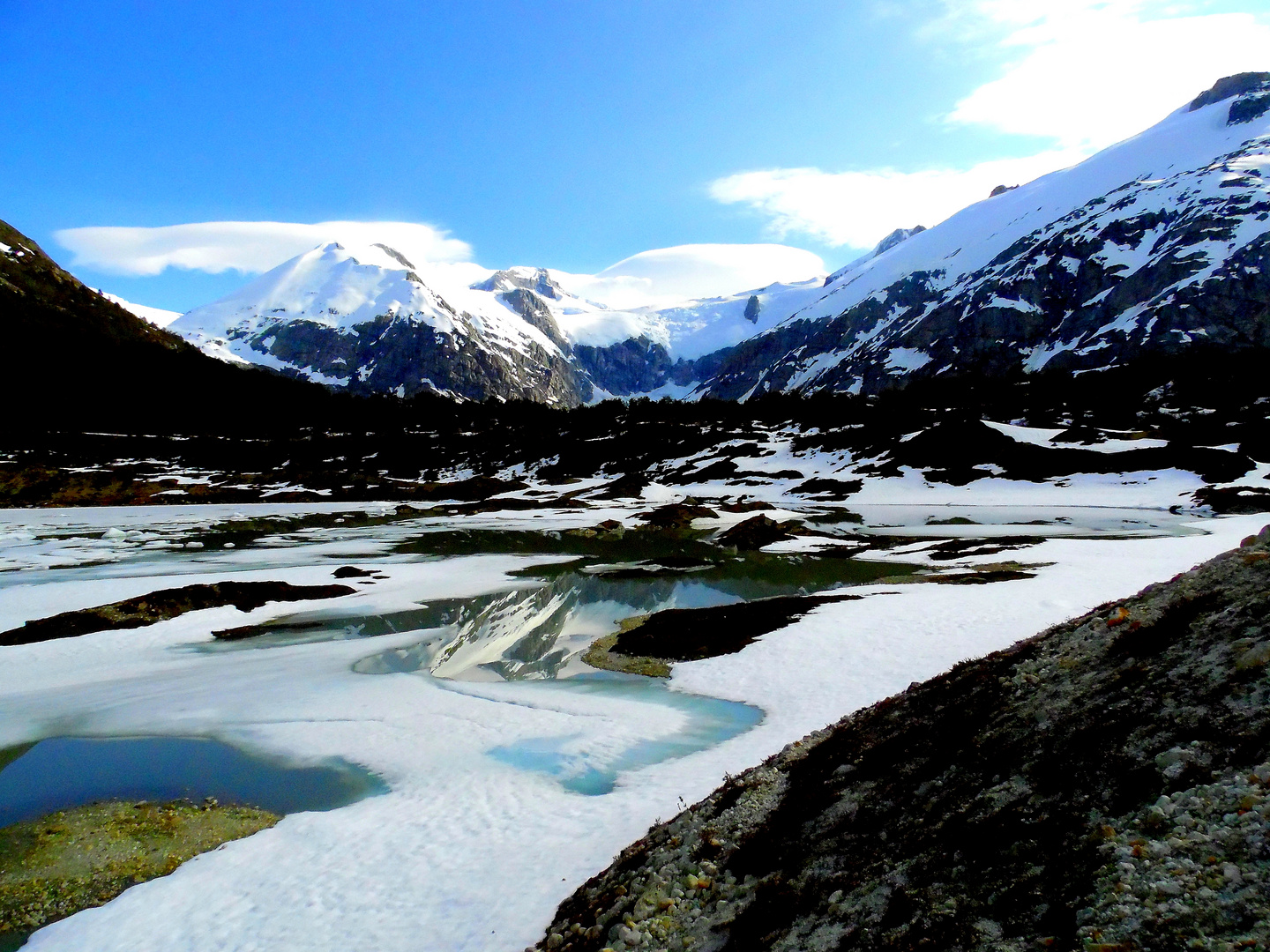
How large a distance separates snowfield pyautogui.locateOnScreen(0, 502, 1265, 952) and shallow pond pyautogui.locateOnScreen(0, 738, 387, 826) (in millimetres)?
517

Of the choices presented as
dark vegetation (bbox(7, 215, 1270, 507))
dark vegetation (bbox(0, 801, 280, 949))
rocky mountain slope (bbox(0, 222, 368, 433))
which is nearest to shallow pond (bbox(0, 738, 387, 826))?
dark vegetation (bbox(0, 801, 280, 949))

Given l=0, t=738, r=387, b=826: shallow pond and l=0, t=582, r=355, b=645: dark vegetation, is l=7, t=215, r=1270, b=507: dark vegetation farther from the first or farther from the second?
l=0, t=738, r=387, b=826: shallow pond

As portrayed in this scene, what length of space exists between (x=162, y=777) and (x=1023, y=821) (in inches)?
558

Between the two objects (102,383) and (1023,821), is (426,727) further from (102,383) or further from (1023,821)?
(102,383)

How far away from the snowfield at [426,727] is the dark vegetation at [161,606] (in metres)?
1.10

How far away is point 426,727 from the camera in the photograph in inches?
562

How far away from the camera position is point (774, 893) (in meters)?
6.49

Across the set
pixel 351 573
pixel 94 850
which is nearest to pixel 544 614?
pixel 351 573

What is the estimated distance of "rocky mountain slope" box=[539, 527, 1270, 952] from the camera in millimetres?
4398

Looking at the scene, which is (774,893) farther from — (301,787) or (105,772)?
(105,772)

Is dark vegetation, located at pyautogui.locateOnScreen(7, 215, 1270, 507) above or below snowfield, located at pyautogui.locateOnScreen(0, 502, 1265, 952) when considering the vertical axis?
above

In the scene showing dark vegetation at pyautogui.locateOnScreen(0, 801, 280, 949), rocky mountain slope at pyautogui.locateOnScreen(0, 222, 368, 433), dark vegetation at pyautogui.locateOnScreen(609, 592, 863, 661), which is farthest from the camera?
rocky mountain slope at pyautogui.locateOnScreen(0, 222, 368, 433)

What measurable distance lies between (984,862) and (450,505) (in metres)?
77.7

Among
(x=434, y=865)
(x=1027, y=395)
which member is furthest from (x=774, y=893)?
(x=1027, y=395)
